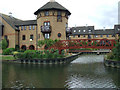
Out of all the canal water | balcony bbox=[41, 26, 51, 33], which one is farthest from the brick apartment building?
the canal water

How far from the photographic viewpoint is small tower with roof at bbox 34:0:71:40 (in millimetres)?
36375

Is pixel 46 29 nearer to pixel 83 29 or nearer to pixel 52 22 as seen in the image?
pixel 52 22

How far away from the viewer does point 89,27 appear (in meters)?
73.4

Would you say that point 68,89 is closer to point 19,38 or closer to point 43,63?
point 43,63

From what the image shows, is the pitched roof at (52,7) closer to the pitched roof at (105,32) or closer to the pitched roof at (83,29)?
the pitched roof at (83,29)

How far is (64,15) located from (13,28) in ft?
50.1

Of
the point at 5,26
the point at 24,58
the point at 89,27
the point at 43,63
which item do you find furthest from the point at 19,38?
the point at 89,27

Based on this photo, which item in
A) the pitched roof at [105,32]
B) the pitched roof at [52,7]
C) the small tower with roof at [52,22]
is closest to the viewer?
the pitched roof at [52,7]

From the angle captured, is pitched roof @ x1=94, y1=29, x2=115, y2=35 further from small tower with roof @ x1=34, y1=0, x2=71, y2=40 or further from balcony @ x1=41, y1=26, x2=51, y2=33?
balcony @ x1=41, y1=26, x2=51, y2=33

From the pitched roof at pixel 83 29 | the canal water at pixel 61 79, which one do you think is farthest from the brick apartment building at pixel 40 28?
the pitched roof at pixel 83 29

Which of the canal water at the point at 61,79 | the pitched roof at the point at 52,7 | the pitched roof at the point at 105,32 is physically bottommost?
the canal water at the point at 61,79

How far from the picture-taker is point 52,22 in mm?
36406

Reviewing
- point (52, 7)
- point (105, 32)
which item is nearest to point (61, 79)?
point (52, 7)

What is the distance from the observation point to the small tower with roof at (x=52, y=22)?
119 feet
